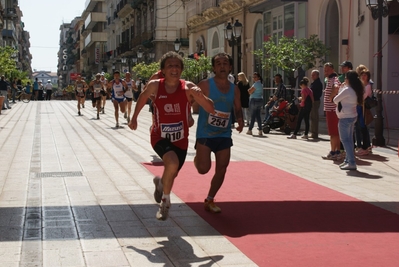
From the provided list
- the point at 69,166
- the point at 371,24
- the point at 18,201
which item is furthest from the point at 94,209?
the point at 371,24

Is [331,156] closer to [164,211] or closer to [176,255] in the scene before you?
[164,211]

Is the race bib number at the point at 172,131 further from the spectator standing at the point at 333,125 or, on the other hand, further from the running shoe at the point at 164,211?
the spectator standing at the point at 333,125

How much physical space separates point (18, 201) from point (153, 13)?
173 ft

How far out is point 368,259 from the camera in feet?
18.8

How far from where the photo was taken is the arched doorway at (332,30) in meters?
25.0

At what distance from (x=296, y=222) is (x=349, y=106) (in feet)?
14.9

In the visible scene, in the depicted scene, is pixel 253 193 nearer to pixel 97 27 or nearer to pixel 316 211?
pixel 316 211

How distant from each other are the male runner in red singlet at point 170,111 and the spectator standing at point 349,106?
188 inches

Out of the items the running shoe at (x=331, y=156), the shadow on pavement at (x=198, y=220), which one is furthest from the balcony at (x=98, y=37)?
the shadow on pavement at (x=198, y=220)

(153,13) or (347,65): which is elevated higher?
(153,13)

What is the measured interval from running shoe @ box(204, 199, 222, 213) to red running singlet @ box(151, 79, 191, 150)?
2.99 ft

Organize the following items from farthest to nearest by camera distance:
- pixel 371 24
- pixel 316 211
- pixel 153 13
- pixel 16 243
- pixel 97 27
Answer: pixel 97 27, pixel 153 13, pixel 371 24, pixel 316 211, pixel 16 243

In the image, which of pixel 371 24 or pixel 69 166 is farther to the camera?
pixel 371 24

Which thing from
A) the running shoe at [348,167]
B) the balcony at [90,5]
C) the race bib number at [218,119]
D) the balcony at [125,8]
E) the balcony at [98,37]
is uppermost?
the balcony at [90,5]
